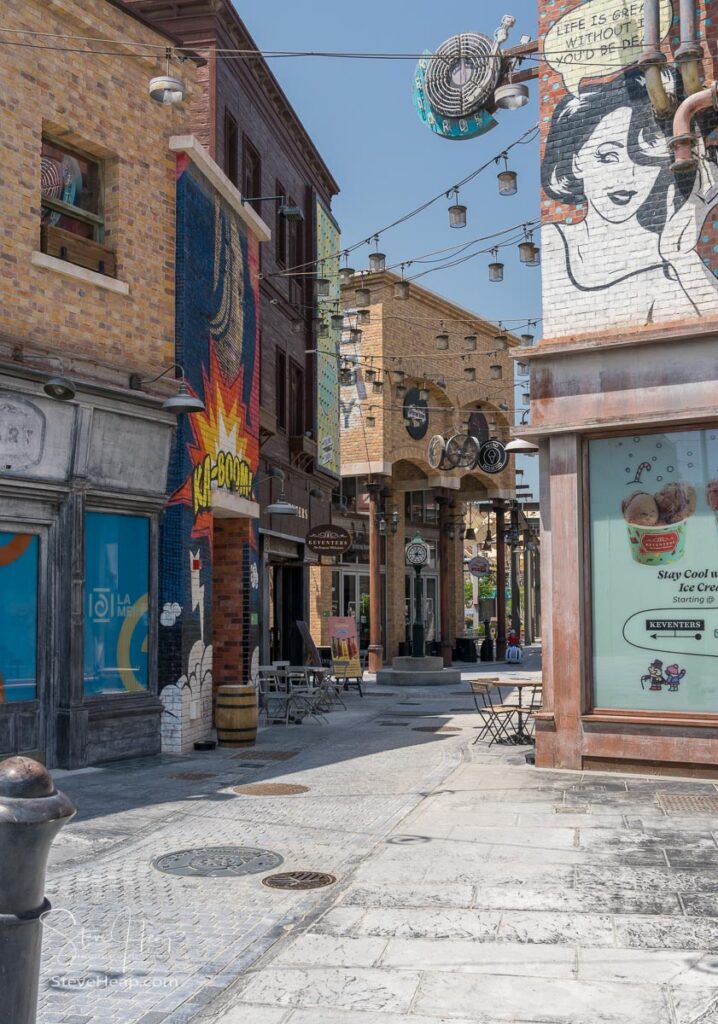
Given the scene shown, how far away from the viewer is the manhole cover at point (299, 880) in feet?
21.8

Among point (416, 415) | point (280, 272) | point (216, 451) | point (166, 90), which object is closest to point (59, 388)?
point (216, 451)

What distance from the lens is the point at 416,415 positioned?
109 ft

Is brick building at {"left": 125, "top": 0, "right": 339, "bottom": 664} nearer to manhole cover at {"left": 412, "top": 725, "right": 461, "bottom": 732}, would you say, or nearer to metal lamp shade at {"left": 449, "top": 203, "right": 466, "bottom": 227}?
metal lamp shade at {"left": 449, "top": 203, "right": 466, "bottom": 227}

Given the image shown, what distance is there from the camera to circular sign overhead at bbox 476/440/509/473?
31.4 metres

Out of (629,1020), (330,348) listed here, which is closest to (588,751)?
(629,1020)

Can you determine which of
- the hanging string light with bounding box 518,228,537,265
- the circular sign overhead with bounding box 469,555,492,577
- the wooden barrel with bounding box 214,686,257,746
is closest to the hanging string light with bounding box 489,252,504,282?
the hanging string light with bounding box 518,228,537,265

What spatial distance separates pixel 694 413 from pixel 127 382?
6343mm

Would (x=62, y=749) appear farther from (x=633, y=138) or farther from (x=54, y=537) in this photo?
(x=633, y=138)

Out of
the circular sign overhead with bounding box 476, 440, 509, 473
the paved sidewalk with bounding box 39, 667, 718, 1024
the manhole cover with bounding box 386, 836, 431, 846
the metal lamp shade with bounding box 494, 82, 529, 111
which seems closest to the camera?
the paved sidewalk with bounding box 39, 667, 718, 1024

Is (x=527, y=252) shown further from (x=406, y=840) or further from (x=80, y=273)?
(x=406, y=840)

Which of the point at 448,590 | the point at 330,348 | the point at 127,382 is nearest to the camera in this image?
the point at 127,382

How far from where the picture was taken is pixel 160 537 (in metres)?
12.7

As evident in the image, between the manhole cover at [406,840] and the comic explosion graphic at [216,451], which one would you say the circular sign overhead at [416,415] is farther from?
the manhole cover at [406,840]

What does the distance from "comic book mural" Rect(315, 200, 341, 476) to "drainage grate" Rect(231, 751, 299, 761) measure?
1093 cm
